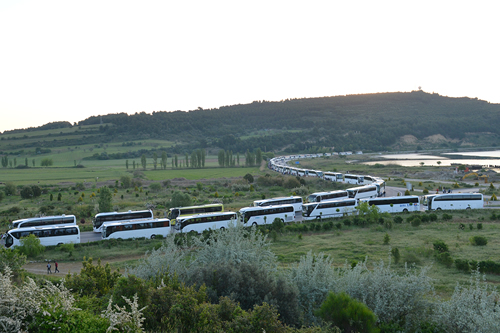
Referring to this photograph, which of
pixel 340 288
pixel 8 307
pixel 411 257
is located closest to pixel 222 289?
pixel 340 288

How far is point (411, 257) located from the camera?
80.3 feet

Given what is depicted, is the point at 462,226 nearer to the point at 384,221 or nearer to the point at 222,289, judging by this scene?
the point at 384,221

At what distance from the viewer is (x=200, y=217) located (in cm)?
3647

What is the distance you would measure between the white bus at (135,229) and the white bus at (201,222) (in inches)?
53.3

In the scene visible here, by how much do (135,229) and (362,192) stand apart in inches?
1200

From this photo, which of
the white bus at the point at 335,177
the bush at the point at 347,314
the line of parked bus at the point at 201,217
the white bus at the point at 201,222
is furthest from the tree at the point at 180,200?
the bush at the point at 347,314

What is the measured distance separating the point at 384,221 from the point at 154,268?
89.6 feet

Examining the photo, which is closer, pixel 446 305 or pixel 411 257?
pixel 446 305

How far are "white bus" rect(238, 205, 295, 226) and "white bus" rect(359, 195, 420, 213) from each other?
9208 mm

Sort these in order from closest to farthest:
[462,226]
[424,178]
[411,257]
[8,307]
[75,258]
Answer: [8,307], [411,257], [75,258], [462,226], [424,178]

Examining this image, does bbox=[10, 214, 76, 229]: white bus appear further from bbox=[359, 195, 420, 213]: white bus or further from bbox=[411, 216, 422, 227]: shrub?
bbox=[411, 216, 422, 227]: shrub

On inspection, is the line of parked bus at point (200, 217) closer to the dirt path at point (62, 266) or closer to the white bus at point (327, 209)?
the white bus at point (327, 209)

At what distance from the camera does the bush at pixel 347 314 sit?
39.2 ft

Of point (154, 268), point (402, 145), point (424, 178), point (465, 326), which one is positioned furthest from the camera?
point (402, 145)
